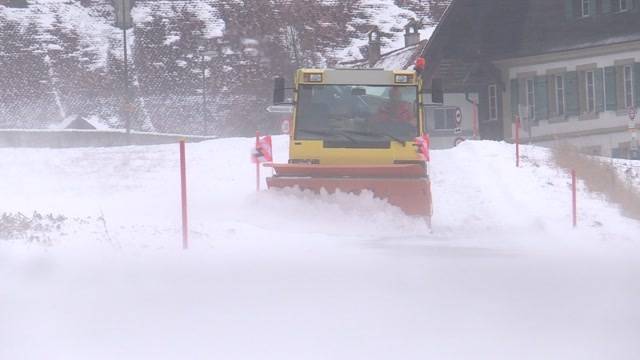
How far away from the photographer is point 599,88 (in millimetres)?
39781

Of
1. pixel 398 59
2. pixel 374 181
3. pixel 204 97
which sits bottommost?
pixel 374 181

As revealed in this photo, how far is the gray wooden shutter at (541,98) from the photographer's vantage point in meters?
41.5

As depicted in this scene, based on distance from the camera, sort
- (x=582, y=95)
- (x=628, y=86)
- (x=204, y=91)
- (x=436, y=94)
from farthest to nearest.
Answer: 1. (x=204, y=91)
2. (x=582, y=95)
3. (x=628, y=86)
4. (x=436, y=94)

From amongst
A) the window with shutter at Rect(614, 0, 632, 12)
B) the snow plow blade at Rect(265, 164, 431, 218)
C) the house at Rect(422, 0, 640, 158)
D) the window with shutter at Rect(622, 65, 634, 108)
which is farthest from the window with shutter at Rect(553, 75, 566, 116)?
the snow plow blade at Rect(265, 164, 431, 218)

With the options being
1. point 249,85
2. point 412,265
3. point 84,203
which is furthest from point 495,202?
point 249,85

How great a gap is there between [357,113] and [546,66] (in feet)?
82.6

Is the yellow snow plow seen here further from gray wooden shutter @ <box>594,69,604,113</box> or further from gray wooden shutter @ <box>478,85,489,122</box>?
gray wooden shutter @ <box>478,85,489,122</box>

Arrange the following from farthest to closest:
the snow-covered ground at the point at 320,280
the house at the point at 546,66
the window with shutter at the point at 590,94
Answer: the window with shutter at the point at 590,94 < the house at the point at 546,66 < the snow-covered ground at the point at 320,280

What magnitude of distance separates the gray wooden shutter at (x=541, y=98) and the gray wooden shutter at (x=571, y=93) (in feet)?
3.25

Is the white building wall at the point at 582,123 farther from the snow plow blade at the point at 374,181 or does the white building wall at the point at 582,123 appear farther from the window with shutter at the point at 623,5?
the snow plow blade at the point at 374,181

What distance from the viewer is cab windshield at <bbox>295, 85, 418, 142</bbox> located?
58.4 feet

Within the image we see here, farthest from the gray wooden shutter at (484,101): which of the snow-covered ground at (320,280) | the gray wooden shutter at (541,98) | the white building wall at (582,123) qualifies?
the snow-covered ground at (320,280)

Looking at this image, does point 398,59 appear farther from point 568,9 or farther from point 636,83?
point 636,83

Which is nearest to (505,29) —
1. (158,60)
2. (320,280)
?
(158,60)
